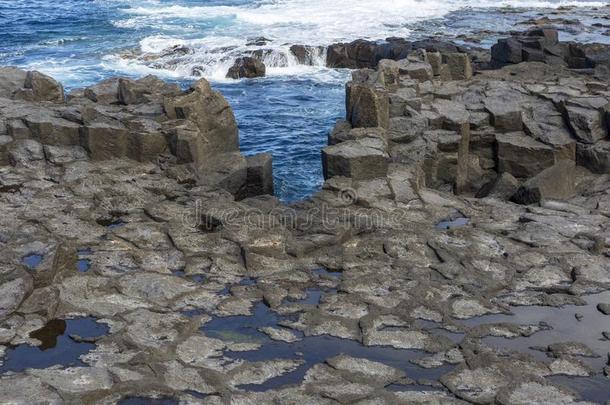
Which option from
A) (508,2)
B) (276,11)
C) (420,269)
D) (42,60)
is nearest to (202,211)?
(420,269)

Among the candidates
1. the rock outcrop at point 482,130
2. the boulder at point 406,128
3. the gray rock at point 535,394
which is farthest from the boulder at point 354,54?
the gray rock at point 535,394

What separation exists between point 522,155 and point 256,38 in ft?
63.9

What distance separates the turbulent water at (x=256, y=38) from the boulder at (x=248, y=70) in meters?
0.37

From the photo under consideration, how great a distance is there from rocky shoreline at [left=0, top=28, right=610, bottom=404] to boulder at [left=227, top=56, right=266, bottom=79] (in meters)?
11.9

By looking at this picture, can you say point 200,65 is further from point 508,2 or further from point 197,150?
point 508,2

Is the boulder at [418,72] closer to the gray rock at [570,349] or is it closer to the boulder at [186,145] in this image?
the boulder at [186,145]

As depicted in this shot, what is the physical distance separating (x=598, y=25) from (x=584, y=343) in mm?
28634

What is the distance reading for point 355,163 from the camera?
37.6ft

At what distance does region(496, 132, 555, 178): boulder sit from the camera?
1387 cm

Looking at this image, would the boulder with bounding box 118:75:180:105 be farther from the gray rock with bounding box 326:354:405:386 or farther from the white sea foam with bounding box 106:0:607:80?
the white sea foam with bounding box 106:0:607:80

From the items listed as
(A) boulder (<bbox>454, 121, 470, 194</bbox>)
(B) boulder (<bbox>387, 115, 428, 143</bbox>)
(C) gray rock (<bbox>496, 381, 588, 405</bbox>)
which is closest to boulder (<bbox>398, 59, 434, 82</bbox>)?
(A) boulder (<bbox>454, 121, 470, 194</bbox>)

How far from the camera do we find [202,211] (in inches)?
419

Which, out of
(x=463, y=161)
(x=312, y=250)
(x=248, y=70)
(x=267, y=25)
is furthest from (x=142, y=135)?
(x=267, y=25)

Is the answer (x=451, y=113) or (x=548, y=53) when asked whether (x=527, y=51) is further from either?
(x=451, y=113)
